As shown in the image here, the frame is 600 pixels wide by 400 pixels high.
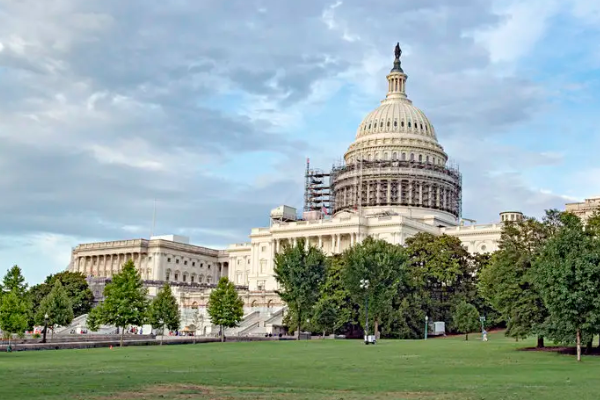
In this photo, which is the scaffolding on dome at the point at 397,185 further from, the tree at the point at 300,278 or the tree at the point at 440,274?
the tree at the point at 300,278

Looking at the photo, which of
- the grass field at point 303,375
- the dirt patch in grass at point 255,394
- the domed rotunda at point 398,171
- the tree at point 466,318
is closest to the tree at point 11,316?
the grass field at point 303,375

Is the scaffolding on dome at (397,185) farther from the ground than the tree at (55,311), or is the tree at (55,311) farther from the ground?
the scaffolding on dome at (397,185)

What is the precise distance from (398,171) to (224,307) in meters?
81.3

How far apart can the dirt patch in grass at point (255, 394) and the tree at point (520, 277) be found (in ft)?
93.8

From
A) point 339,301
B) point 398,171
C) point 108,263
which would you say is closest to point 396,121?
point 398,171

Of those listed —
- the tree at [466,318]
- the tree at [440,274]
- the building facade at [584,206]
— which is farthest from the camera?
the building facade at [584,206]

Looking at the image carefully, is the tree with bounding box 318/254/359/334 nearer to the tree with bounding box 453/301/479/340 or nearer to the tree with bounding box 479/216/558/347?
the tree with bounding box 453/301/479/340

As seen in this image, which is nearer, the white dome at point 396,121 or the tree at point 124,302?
the tree at point 124,302

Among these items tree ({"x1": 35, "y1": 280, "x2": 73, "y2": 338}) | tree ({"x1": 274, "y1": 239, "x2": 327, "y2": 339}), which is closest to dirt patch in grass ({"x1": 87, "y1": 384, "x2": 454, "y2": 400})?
tree ({"x1": 274, "y1": 239, "x2": 327, "y2": 339})

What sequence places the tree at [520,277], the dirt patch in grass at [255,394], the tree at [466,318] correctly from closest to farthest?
1. the dirt patch in grass at [255,394]
2. the tree at [520,277]
3. the tree at [466,318]

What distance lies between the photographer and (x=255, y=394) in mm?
28156

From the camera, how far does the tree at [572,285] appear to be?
48719 millimetres

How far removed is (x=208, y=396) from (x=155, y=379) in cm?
721

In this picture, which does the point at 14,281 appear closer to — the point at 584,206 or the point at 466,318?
the point at 466,318
